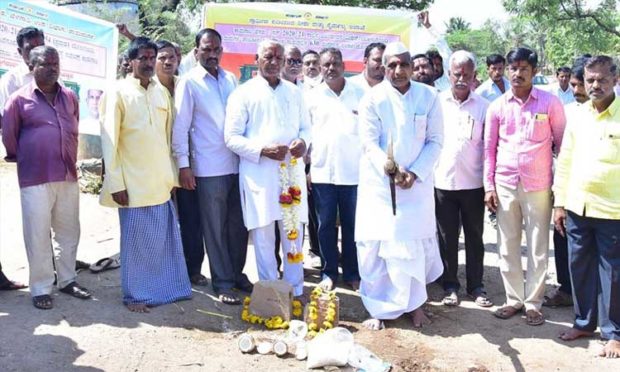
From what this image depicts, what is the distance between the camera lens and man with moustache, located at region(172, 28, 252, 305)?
4.89 m

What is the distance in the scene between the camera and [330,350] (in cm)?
390

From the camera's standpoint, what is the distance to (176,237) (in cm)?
501

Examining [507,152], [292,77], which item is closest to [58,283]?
[292,77]

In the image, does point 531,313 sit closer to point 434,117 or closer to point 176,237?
point 434,117

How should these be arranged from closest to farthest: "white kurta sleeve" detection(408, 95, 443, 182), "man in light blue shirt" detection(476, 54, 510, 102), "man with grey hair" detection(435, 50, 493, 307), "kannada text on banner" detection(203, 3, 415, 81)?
"white kurta sleeve" detection(408, 95, 443, 182)
"man with grey hair" detection(435, 50, 493, 307)
"man in light blue shirt" detection(476, 54, 510, 102)
"kannada text on banner" detection(203, 3, 415, 81)

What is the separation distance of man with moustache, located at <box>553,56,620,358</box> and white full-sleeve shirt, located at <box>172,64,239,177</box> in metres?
2.63

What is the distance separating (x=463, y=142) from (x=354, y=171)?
959mm

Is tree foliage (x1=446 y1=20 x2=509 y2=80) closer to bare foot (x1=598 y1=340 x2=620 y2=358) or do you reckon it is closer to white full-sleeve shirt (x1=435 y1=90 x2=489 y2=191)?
white full-sleeve shirt (x1=435 y1=90 x2=489 y2=191)

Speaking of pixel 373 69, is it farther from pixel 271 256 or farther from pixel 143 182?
pixel 143 182

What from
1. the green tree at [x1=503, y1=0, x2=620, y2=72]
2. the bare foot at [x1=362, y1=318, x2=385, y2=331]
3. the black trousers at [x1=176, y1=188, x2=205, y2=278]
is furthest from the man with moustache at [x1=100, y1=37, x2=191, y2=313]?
the green tree at [x1=503, y1=0, x2=620, y2=72]

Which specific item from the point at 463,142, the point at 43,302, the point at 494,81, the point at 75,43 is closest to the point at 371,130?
the point at 463,142

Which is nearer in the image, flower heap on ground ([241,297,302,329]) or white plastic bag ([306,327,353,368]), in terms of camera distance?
white plastic bag ([306,327,353,368])

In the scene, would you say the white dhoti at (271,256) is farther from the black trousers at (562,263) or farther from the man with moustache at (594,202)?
the black trousers at (562,263)

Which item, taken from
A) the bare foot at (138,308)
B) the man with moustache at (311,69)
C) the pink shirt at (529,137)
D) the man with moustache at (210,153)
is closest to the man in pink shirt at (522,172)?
the pink shirt at (529,137)
